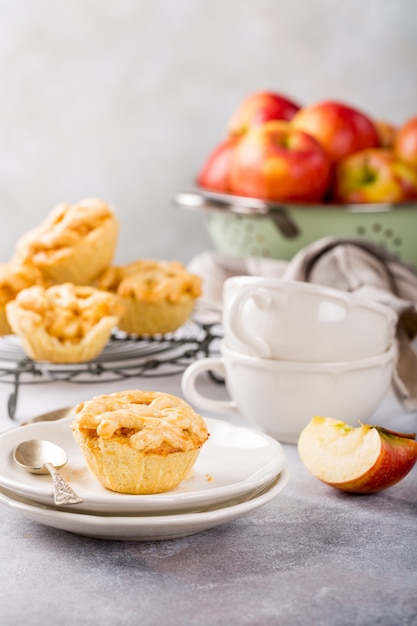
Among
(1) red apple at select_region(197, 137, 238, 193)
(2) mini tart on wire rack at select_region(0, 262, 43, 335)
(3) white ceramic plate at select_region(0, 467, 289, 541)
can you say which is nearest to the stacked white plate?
(3) white ceramic plate at select_region(0, 467, 289, 541)

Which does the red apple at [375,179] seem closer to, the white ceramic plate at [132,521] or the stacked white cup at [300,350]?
the stacked white cup at [300,350]

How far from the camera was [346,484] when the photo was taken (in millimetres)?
907

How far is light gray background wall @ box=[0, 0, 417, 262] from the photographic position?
7.76 ft

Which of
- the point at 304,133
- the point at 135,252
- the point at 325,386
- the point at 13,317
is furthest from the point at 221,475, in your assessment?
the point at 135,252

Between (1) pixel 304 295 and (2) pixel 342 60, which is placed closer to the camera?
(1) pixel 304 295

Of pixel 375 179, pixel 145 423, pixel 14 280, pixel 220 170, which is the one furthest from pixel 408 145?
pixel 145 423

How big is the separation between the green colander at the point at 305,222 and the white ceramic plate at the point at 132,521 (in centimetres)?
104

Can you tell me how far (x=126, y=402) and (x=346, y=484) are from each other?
242 millimetres

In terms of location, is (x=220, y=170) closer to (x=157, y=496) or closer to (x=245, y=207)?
(x=245, y=207)

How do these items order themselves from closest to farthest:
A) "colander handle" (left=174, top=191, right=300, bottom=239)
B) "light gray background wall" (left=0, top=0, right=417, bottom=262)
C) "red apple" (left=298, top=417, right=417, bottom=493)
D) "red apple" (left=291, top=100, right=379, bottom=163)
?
"red apple" (left=298, top=417, right=417, bottom=493) → "colander handle" (left=174, top=191, right=300, bottom=239) → "red apple" (left=291, top=100, right=379, bottom=163) → "light gray background wall" (left=0, top=0, right=417, bottom=262)

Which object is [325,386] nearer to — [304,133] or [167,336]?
[167,336]

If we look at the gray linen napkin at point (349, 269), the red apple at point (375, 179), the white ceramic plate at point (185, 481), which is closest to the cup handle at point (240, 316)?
the white ceramic plate at point (185, 481)

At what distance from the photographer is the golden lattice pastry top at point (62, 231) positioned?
1.39 metres

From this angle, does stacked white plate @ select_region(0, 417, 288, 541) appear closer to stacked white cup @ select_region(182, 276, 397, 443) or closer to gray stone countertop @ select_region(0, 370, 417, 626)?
gray stone countertop @ select_region(0, 370, 417, 626)
